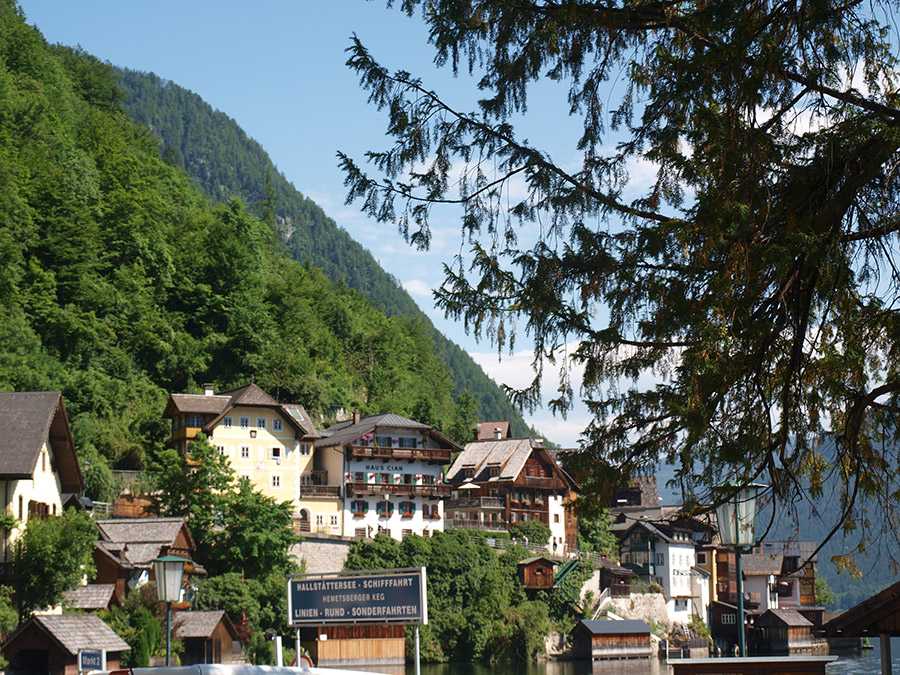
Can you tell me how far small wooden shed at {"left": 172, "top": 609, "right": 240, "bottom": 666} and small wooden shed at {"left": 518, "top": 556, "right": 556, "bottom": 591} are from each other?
79.2 ft

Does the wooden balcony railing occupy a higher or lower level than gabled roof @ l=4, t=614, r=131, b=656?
higher

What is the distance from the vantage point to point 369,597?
54.2 ft

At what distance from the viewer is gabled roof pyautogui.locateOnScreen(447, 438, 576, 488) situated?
2923 inches

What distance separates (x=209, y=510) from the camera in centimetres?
4903

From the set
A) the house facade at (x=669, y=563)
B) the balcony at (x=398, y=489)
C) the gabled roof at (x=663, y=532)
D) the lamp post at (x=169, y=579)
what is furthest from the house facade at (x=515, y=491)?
the lamp post at (x=169, y=579)

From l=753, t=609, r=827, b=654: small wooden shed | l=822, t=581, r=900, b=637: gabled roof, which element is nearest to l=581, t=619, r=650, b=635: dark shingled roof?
l=753, t=609, r=827, b=654: small wooden shed

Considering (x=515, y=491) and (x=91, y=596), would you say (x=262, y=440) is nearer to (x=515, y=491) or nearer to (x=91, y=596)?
(x=515, y=491)

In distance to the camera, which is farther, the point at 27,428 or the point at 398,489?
the point at 398,489

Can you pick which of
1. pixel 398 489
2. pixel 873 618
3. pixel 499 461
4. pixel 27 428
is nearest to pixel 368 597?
pixel 873 618

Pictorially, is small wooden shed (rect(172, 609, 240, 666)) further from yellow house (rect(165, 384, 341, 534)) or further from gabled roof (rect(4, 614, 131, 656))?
yellow house (rect(165, 384, 341, 534))

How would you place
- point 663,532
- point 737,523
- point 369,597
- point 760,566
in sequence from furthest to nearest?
point 760,566
point 663,532
point 369,597
point 737,523

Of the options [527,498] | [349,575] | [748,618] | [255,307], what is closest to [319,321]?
[255,307]

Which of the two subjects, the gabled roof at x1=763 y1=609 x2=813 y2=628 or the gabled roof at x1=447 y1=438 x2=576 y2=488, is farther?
the gabled roof at x1=763 y1=609 x2=813 y2=628

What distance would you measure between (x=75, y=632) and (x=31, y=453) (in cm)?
530
